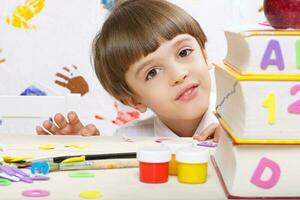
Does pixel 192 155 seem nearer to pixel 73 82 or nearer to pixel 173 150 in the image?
pixel 173 150

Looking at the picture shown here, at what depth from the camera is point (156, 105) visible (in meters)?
1.10

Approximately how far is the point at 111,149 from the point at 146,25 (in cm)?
38

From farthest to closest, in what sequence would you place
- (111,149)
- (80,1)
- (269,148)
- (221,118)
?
(80,1) → (111,149) → (221,118) → (269,148)

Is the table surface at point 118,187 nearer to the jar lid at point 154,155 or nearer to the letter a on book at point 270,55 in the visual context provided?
the jar lid at point 154,155

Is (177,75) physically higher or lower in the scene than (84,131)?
higher

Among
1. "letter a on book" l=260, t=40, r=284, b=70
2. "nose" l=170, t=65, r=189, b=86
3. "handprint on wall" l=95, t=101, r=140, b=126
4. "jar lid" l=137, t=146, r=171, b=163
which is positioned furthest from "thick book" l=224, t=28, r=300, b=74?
"handprint on wall" l=95, t=101, r=140, b=126

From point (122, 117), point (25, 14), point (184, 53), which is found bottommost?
point (122, 117)

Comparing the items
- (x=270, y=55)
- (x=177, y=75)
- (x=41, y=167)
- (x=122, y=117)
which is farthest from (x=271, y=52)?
(x=122, y=117)

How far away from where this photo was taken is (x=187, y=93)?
3.39ft

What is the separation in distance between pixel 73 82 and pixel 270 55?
3.94 ft

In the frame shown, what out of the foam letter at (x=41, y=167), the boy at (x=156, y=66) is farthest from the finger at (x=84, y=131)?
the foam letter at (x=41, y=167)

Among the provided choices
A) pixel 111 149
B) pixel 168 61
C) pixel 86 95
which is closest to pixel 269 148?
pixel 111 149

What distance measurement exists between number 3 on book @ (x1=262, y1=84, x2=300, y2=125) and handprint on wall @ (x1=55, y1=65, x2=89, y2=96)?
3.90ft

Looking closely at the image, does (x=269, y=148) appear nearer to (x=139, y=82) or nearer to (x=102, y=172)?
(x=102, y=172)
